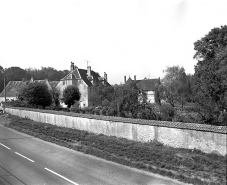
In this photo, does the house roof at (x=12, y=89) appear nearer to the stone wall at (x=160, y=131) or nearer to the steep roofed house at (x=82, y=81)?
the steep roofed house at (x=82, y=81)

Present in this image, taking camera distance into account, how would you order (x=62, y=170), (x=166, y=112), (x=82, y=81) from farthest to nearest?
(x=82, y=81), (x=166, y=112), (x=62, y=170)

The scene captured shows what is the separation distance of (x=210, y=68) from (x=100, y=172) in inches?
425

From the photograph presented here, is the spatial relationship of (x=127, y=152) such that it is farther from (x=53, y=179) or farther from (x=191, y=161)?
(x=53, y=179)

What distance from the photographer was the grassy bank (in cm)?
925

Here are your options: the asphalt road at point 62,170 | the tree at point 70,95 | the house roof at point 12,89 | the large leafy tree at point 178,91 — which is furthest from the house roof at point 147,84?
the asphalt road at point 62,170

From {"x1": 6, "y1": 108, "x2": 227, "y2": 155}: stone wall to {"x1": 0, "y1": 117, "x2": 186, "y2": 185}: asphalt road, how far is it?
3.42m

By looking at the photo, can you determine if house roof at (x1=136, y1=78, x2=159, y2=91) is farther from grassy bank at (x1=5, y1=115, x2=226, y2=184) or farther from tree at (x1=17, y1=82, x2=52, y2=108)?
grassy bank at (x1=5, y1=115, x2=226, y2=184)

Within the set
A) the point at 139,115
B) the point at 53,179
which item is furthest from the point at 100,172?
the point at 139,115

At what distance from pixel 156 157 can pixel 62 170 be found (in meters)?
4.86

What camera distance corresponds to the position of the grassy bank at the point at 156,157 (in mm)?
9248

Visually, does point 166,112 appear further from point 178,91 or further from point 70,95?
point 70,95

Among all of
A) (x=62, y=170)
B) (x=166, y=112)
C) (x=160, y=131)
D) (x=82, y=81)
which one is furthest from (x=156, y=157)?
(x=82, y=81)

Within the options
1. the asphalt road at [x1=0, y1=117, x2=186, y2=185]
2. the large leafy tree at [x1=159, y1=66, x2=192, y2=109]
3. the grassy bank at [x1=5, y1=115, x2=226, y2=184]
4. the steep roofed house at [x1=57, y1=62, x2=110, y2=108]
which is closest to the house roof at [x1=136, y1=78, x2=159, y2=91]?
the steep roofed house at [x1=57, y1=62, x2=110, y2=108]

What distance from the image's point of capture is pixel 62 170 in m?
11.0
